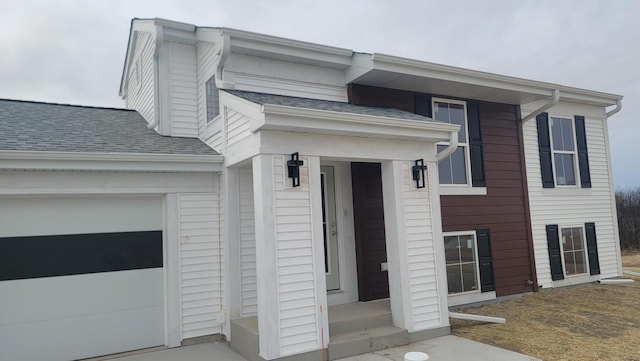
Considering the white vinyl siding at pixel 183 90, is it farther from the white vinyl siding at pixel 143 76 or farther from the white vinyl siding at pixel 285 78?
the white vinyl siding at pixel 285 78

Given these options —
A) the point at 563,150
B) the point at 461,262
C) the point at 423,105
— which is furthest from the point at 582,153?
the point at 423,105

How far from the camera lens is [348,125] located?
16.0 feet

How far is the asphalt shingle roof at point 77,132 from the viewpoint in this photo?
5035mm

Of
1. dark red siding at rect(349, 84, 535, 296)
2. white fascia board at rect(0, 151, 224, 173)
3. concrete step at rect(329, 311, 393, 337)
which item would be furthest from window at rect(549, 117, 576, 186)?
white fascia board at rect(0, 151, 224, 173)

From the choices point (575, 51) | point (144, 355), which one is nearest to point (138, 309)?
point (144, 355)

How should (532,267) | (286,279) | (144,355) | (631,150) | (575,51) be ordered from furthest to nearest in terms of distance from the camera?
(631,150) < (575,51) < (532,267) < (144,355) < (286,279)

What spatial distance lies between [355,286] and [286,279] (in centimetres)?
208

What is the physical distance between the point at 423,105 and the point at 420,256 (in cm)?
302

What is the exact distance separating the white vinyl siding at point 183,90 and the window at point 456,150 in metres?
4.11

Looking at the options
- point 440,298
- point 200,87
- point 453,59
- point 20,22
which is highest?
point 453,59

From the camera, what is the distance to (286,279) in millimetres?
4473

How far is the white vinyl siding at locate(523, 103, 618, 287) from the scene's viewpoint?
8328 mm

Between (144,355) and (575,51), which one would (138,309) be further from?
(575,51)

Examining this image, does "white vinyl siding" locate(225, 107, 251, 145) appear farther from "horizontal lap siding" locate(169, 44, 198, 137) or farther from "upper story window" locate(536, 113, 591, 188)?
"upper story window" locate(536, 113, 591, 188)
